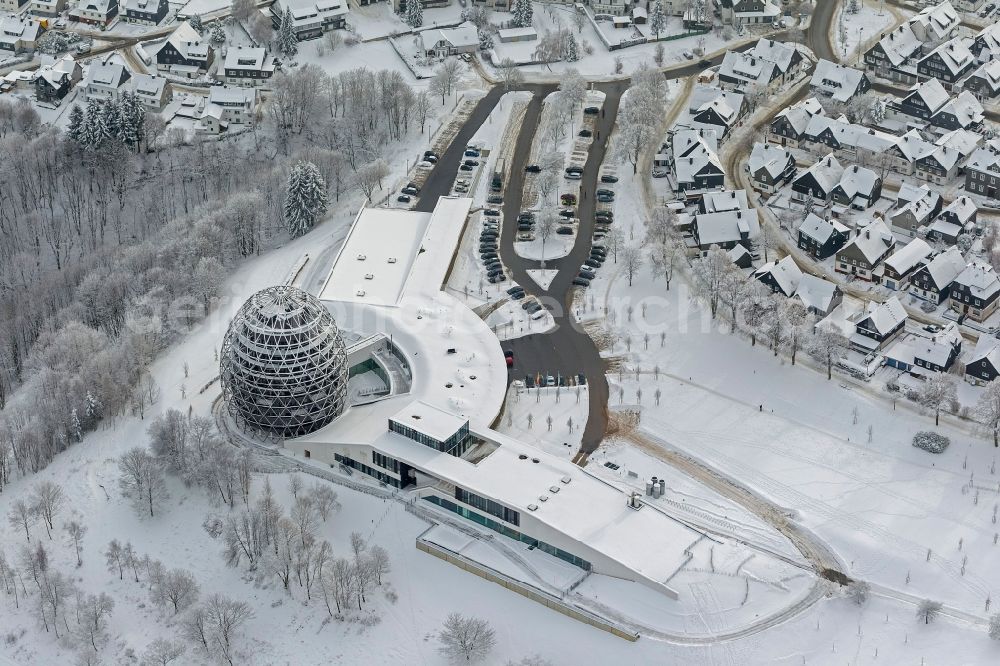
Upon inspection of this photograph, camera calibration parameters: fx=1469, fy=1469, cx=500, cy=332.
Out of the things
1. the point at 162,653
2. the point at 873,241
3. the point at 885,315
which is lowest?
the point at 162,653

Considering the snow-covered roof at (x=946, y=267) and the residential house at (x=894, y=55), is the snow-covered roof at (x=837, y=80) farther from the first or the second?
the snow-covered roof at (x=946, y=267)

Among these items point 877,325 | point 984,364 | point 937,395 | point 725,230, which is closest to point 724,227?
point 725,230

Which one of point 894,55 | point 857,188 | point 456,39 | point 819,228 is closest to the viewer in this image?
point 819,228

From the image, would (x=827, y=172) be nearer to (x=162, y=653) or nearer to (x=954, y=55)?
(x=954, y=55)

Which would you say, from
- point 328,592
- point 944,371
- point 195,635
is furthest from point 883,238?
point 195,635

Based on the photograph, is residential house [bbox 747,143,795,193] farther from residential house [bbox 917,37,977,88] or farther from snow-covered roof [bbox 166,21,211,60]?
snow-covered roof [bbox 166,21,211,60]

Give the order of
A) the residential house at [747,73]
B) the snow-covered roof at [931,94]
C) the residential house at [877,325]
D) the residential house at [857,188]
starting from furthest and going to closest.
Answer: the residential house at [747,73], the snow-covered roof at [931,94], the residential house at [857,188], the residential house at [877,325]

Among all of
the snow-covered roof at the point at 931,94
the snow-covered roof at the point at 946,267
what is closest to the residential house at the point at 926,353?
the snow-covered roof at the point at 946,267
